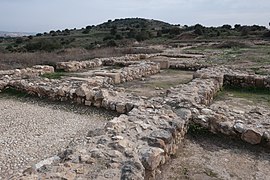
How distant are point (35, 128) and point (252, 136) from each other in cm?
368

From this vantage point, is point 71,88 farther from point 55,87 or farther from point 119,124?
point 119,124

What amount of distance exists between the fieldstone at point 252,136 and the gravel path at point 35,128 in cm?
259

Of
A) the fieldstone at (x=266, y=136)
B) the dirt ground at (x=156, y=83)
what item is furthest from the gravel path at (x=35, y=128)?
the fieldstone at (x=266, y=136)

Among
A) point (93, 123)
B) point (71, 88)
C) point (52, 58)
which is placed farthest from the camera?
point (52, 58)

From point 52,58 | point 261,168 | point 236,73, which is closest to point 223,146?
point 261,168

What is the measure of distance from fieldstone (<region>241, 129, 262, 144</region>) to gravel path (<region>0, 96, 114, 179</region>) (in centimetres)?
259

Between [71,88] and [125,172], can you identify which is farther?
[71,88]

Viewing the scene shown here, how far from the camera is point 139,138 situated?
154 inches

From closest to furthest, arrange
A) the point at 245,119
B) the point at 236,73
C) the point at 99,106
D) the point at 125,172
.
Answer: the point at 125,172, the point at 245,119, the point at 99,106, the point at 236,73

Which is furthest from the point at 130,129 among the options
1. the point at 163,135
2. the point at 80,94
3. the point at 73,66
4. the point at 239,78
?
the point at 73,66

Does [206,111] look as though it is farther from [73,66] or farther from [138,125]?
[73,66]

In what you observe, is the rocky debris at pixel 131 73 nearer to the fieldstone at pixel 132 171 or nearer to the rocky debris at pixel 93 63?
the rocky debris at pixel 93 63

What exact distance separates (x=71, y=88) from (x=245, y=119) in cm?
412

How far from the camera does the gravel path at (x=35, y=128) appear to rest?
407cm
